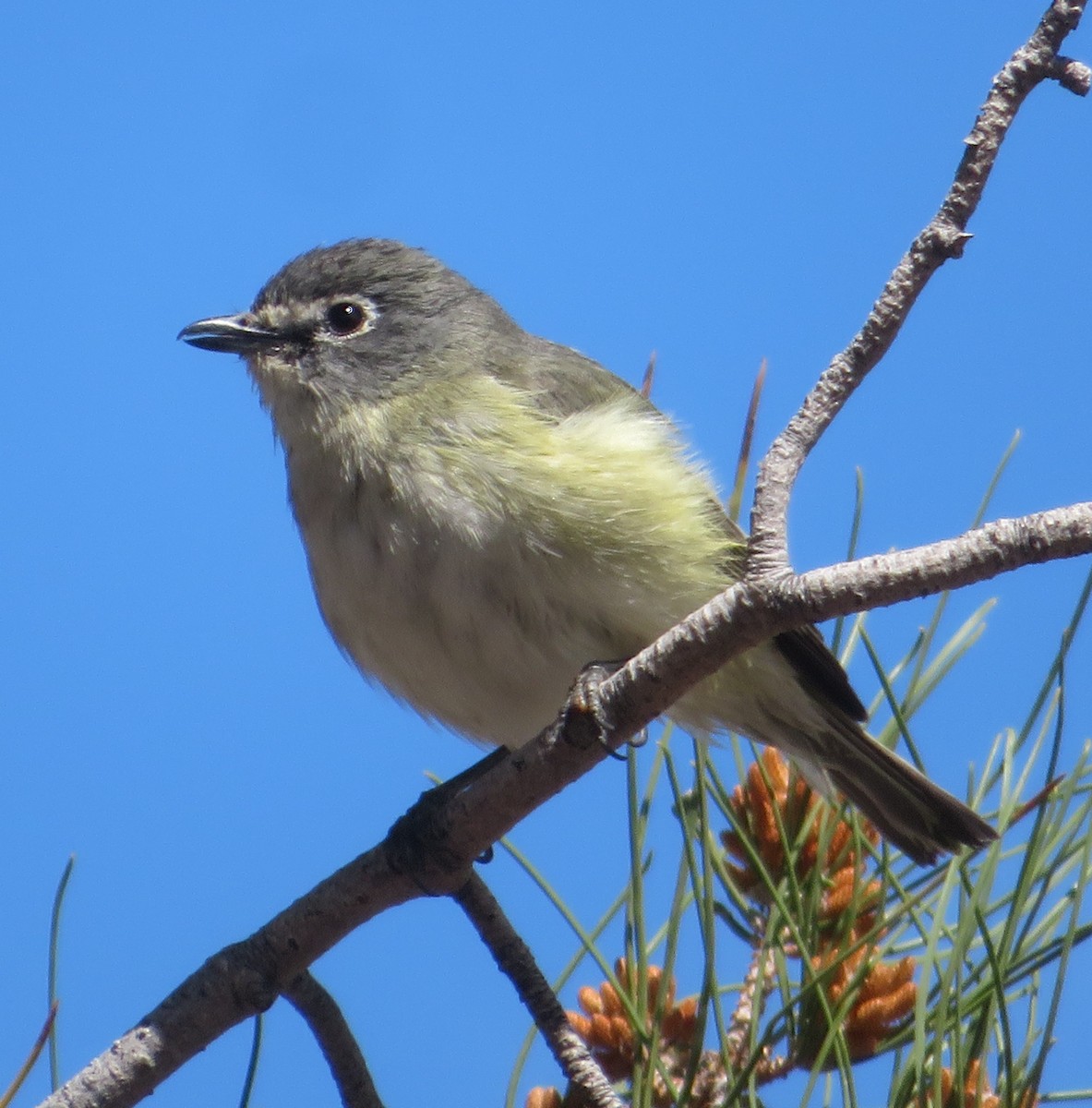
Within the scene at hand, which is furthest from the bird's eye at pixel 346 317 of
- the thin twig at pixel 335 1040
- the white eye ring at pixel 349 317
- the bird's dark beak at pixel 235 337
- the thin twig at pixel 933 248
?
the thin twig at pixel 933 248

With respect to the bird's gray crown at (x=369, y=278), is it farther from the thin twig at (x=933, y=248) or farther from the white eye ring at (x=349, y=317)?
the thin twig at (x=933, y=248)

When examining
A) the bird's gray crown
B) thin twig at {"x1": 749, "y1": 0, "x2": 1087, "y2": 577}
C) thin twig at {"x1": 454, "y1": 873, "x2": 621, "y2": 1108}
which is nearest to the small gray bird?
the bird's gray crown

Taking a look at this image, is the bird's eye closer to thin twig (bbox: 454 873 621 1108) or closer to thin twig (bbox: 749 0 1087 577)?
thin twig (bbox: 454 873 621 1108)

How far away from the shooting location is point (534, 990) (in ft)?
6.96

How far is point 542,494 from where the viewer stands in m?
2.72

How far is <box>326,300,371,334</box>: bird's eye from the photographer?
3494 millimetres

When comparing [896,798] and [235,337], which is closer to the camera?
[896,798]

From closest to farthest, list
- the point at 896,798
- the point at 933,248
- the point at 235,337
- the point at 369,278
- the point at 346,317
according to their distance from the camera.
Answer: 1. the point at 933,248
2. the point at 896,798
3. the point at 235,337
4. the point at 346,317
5. the point at 369,278

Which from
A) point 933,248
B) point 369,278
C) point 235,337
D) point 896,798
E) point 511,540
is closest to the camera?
point 933,248

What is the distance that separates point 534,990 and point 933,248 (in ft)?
Result: 3.94

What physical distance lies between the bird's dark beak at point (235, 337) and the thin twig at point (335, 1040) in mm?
1673

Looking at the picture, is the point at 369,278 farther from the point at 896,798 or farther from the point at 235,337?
the point at 896,798

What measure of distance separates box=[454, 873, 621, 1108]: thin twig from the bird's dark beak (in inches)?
61.6

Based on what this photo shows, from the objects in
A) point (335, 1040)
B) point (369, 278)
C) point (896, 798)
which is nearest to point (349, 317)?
point (369, 278)
